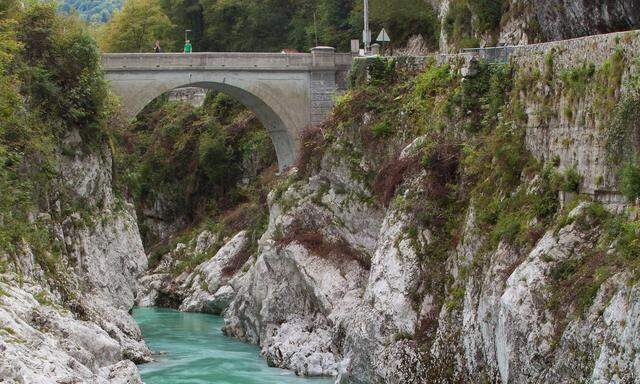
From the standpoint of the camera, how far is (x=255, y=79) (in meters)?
44.1

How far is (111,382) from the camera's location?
20188 mm

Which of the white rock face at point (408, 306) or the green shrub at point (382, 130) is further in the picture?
the green shrub at point (382, 130)

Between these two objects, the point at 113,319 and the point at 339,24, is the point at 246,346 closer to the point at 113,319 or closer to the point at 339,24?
the point at 113,319

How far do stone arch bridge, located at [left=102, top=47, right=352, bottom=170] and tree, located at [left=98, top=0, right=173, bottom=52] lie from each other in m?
20.1

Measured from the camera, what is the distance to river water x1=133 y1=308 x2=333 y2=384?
2808cm

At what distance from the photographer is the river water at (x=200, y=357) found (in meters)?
28.1

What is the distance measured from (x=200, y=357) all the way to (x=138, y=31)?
36.1m

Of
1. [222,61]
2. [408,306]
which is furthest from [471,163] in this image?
[222,61]

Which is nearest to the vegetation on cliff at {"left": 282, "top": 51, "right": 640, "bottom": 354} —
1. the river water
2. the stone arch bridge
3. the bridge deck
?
the river water

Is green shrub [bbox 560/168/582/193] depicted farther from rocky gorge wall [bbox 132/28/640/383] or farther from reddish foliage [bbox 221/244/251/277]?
reddish foliage [bbox 221/244/251/277]

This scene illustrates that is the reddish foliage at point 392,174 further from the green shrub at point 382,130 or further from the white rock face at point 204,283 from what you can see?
the white rock face at point 204,283

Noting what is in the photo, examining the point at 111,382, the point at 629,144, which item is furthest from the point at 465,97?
the point at 111,382

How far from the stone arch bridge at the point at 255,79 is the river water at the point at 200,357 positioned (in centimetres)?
782

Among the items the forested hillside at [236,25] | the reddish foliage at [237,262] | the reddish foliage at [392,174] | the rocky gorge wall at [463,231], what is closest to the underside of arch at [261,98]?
the reddish foliage at [237,262]
